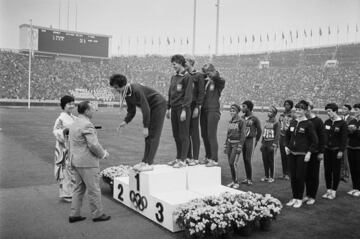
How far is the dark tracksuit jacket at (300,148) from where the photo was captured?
259 inches

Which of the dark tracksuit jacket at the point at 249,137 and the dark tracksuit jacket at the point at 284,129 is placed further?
the dark tracksuit jacket at the point at 284,129

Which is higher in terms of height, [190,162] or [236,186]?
[190,162]

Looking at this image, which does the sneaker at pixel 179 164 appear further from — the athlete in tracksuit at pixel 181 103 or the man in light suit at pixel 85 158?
the man in light suit at pixel 85 158

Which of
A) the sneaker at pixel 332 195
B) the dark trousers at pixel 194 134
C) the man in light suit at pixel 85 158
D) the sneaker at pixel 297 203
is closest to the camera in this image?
the man in light suit at pixel 85 158

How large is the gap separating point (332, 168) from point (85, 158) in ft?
17.1

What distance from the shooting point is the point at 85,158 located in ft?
18.0

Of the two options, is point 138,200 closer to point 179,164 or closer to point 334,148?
point 179,164

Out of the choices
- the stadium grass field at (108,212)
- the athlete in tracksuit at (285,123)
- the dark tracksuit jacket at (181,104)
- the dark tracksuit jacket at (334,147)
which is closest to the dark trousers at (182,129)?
the dark tracksuit jacket at (181,104)

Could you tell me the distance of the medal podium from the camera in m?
5.54

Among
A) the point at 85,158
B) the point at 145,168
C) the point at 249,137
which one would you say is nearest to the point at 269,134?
the point at 249,137

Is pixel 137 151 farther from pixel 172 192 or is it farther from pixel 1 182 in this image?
pixel 172 192

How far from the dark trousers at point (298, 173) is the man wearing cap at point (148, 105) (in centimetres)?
267

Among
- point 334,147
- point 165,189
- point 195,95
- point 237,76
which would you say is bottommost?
point 165,189

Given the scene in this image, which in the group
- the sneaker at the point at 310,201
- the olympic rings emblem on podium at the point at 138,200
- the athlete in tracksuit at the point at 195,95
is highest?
the athlete in tracksuit at the point at 195,95
